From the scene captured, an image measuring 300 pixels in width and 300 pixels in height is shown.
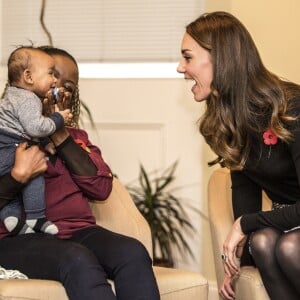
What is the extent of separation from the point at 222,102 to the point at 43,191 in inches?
24.8

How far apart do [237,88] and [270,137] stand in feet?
0.60

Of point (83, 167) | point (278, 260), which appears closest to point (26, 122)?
point (83, 167)

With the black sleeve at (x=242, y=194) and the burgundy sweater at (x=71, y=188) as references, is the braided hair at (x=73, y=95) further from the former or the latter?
the black sleeve at (x=242, y=194)

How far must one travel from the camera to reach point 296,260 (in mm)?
2324

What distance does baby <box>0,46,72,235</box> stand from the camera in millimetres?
2455

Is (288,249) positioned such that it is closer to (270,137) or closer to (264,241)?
(264,241)

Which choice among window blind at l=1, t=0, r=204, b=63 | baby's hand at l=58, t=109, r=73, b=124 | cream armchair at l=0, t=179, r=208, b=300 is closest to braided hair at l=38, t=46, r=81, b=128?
baby's hand at l=58, t=109, r=73, b=124

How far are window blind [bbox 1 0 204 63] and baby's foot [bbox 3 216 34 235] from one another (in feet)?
5.05

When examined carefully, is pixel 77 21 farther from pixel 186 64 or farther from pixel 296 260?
pixel 296 260

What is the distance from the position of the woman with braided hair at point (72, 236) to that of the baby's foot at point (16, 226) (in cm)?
3

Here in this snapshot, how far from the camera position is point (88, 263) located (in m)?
2.29

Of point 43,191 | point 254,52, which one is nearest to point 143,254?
point 43,191

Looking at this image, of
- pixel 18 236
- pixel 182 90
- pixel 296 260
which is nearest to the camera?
pixel 296 260

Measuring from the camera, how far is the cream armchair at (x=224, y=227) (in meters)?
2.45
